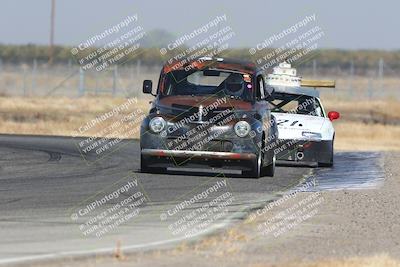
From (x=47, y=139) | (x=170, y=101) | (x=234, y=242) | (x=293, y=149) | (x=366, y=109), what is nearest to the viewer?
(x=234, y=242)

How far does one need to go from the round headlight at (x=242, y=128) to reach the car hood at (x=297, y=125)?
3228mm

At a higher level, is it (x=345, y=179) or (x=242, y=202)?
(x=242, y=202)

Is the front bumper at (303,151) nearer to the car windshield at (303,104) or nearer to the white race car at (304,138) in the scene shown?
the white race car at (304,138)

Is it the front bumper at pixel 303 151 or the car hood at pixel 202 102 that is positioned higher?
the car hood at pixel 202 102

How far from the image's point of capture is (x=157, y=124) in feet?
57.5

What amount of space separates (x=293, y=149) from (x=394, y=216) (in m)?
7.54

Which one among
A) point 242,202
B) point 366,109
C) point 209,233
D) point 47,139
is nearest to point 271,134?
point 242,202

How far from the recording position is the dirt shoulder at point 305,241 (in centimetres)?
983

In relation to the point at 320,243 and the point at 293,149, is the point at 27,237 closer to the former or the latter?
the point at 320,243

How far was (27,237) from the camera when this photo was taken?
35.8ft

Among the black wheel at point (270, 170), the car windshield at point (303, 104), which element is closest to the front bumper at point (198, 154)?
the black wheel at point (270, 170)

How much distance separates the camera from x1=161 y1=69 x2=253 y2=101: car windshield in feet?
61.8

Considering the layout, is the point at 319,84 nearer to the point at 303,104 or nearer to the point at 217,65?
the point at 303,104

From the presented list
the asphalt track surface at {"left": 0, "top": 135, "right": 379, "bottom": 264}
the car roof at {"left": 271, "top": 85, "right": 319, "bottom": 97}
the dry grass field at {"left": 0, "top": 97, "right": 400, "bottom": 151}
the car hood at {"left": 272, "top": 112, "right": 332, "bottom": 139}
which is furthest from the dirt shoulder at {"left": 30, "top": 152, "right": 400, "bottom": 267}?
the dry grass field at {"left": 0, "top": 97, "right": 400, "bottom": 151}
